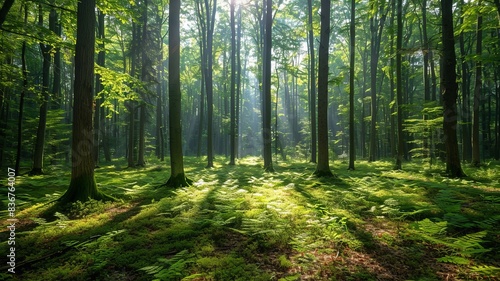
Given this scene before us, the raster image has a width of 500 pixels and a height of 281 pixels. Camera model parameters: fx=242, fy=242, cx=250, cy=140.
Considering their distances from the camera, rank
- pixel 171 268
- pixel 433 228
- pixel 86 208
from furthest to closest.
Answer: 1. pixel 86 208
2. pixel 433 228
3. pixel 171 268

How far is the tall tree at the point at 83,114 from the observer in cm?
581

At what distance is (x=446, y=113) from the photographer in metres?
8.99

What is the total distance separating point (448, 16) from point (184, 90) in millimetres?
38483

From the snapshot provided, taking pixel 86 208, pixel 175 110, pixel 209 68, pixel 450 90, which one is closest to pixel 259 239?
pixel 86 208

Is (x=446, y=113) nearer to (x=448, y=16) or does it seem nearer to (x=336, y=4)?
(x=448, y=16)

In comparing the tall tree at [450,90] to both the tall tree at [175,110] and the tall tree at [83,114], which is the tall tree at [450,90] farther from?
the tall tree at [83,114]

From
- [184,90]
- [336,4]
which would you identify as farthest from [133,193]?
[184,90]

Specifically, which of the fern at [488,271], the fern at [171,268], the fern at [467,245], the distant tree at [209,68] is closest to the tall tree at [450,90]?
the fern at [467,245]

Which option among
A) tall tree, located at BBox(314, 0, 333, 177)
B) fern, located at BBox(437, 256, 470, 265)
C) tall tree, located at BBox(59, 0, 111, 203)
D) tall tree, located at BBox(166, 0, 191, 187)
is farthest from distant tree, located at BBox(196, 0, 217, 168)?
fern, located at BBox(437, 256, 470, 265)

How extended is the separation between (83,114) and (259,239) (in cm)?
521

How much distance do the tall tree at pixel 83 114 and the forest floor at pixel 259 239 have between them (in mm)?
470

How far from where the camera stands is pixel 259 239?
388 cm

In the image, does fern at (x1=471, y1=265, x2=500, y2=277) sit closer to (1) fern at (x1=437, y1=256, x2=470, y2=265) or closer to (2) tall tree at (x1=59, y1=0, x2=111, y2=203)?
(1) fern at (x1=437, y1=256, x2=470, y2=265)

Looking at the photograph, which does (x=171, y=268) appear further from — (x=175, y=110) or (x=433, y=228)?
(x=175, y=110)
